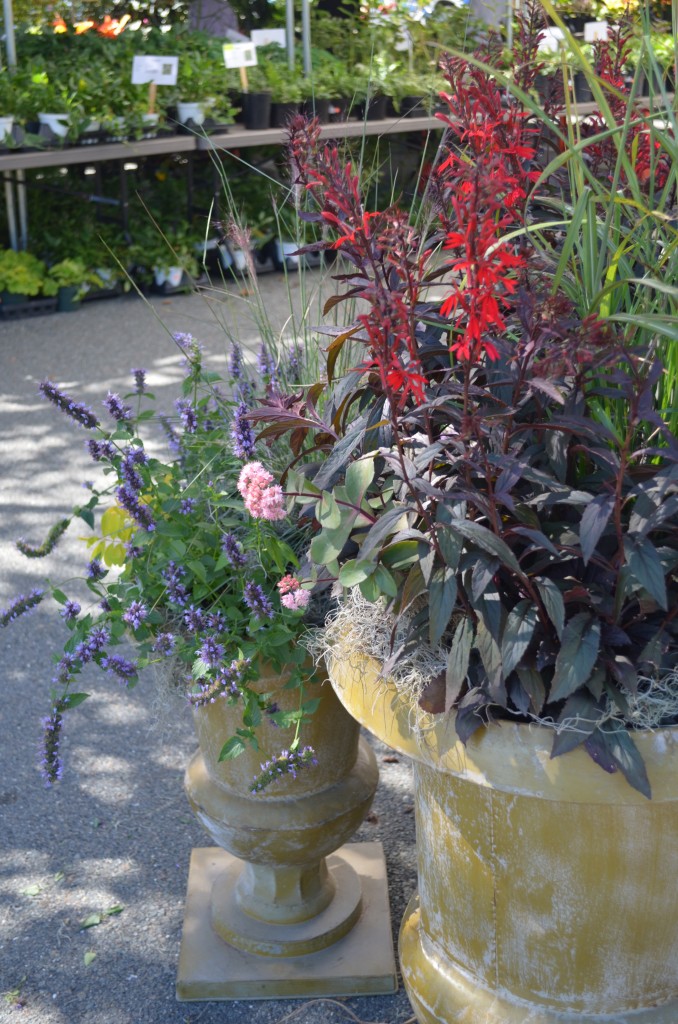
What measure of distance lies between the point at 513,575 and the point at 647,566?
0.64 feet

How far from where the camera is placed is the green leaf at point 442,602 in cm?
126

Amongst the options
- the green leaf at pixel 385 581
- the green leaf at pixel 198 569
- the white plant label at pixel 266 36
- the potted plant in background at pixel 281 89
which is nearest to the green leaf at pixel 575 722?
the green leaf at pixel 385 581

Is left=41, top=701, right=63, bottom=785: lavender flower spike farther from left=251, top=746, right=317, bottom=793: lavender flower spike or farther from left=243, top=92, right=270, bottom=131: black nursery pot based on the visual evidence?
left=243, top=92, right=270, bottom=131: black nursery pot

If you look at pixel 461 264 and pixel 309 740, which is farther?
pixel 309 740

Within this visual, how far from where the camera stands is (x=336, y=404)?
1.53m

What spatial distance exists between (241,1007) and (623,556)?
3.73 ft

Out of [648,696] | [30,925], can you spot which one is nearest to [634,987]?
[648,696]

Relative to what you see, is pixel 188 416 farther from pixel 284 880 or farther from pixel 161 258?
pixel 161 258

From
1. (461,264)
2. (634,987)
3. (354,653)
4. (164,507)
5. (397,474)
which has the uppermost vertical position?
(461,264)

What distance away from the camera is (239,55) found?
19.3 ft

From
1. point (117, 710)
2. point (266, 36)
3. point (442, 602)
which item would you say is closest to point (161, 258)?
point (266, 36)

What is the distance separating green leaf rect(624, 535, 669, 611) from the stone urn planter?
2.29 ft

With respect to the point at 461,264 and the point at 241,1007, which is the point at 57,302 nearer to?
the point at 241,1007

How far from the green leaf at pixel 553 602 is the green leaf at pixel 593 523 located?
0.07m
